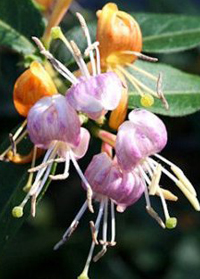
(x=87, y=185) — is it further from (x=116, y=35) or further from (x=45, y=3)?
(x=45, y=3)

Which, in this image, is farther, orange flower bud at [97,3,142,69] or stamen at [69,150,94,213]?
orange flower bud at [97,3,142,69]

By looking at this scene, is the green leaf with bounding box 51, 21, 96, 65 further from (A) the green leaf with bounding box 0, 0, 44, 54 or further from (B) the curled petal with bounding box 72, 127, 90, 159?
(B) the curled petal with bounding box 72, 127, 90, 159

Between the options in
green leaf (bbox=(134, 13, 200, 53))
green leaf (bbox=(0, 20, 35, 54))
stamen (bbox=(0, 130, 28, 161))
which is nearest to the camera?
stamen (bbox=(0, 130, 28, 161))

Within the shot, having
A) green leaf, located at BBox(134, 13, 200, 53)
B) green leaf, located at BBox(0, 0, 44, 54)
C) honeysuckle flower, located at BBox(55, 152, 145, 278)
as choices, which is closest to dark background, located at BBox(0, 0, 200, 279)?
green leaf, located at BBox(134, 13, 200, 53)

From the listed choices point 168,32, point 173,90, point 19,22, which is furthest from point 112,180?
point 168,32

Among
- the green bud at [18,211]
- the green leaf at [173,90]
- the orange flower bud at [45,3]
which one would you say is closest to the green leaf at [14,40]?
the green leaf at [173,90]

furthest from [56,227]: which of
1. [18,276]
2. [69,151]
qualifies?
[69,151]
